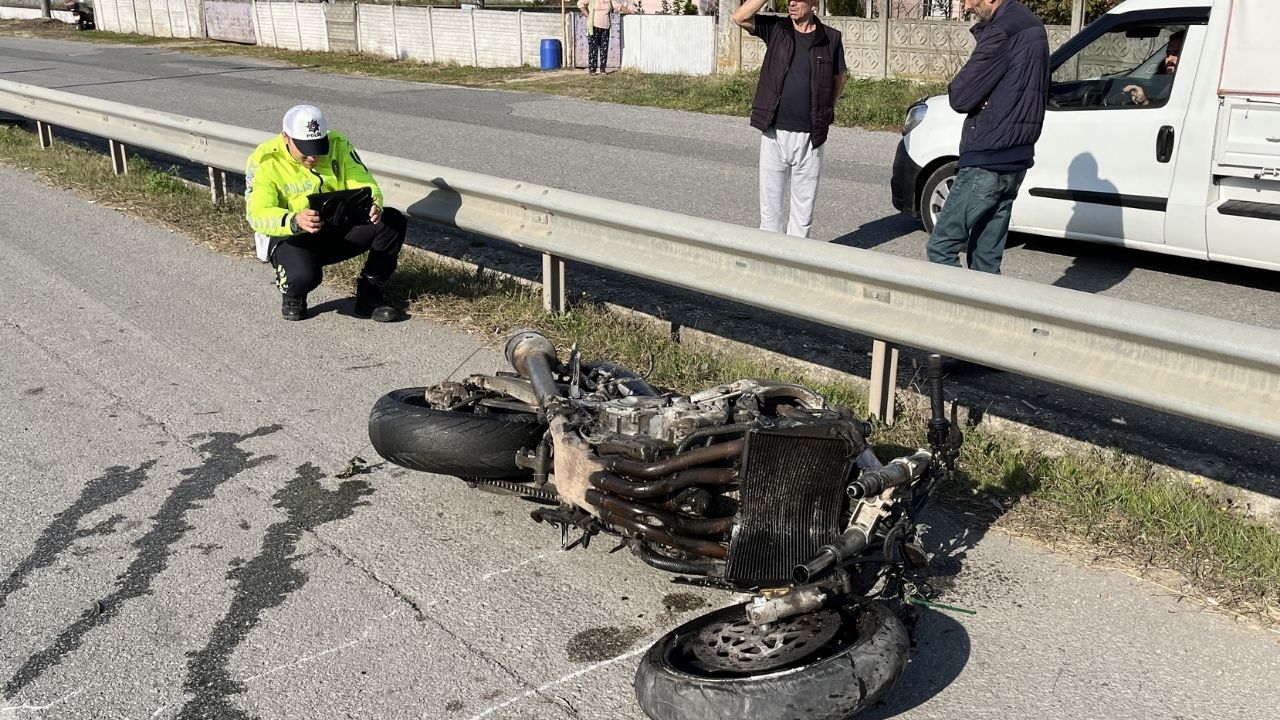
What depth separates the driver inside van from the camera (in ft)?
27.1

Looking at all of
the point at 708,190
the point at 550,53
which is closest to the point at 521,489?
the point at 708,190

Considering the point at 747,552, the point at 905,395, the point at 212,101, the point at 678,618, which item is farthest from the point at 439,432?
the point at 212,101

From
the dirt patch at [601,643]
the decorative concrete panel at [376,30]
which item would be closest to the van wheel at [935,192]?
the dirt patch at [601,643]

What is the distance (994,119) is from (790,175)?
192 cm

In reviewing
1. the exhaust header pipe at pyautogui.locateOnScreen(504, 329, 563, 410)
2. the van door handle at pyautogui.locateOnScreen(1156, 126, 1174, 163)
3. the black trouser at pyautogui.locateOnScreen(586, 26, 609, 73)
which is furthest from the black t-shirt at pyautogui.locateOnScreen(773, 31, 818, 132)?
the black trouser at pyautogui.locateOnScreen(586, 26, 609, 73)

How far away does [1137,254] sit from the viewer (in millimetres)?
9117

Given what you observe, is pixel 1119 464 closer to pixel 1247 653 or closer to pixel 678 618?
pixel 1247 653

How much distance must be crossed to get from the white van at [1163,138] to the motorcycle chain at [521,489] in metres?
5.10

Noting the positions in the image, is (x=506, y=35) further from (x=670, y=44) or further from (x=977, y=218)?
(x=977, y=218)

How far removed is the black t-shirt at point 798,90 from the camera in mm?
7816

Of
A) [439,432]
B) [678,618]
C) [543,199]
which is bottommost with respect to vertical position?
[678,618]

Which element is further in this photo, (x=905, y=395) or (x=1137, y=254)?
(x=1137, y=254)

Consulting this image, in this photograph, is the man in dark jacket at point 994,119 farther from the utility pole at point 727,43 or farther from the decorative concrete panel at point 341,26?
the decorative concrete panel at point 341,26

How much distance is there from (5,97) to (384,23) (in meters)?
16.9
